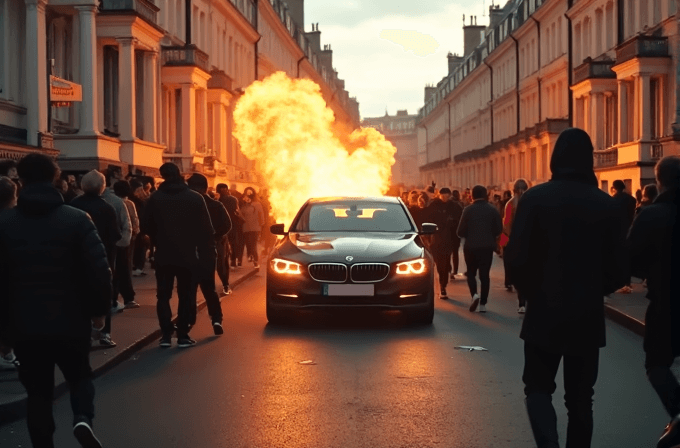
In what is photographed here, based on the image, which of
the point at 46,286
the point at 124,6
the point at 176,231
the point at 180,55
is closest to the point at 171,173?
the point at 176,231

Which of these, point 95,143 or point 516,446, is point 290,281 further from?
point 95,143

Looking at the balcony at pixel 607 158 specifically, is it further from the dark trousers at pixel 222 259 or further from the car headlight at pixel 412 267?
the car headlight at pixel 412 267

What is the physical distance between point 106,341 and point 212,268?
138 centimetres

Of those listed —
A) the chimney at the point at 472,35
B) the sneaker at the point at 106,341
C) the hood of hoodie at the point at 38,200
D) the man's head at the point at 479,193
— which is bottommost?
the sneaker at the point at 106,341

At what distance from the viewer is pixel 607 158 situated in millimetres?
42281

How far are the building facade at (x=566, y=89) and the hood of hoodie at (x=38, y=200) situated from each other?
77.1 feet

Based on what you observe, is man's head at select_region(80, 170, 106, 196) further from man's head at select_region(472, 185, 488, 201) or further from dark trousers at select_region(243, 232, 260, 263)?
dark trousers at select_region(243, 232, 260, 263)

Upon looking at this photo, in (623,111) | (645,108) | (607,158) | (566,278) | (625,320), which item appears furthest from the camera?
(607,158)

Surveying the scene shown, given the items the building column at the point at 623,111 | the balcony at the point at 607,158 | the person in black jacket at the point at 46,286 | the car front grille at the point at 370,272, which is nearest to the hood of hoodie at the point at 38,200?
the person in black jacket at the point at 46,286

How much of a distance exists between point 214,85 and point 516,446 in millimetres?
37486

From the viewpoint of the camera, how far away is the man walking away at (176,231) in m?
10.6

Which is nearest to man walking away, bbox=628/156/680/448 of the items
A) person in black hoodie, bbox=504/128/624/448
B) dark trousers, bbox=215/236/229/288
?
person in black hoodie, bbox=504/128/624/448

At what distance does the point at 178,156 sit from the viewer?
3712 cm

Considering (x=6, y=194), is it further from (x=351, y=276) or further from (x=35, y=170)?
(x=351, y=276)
